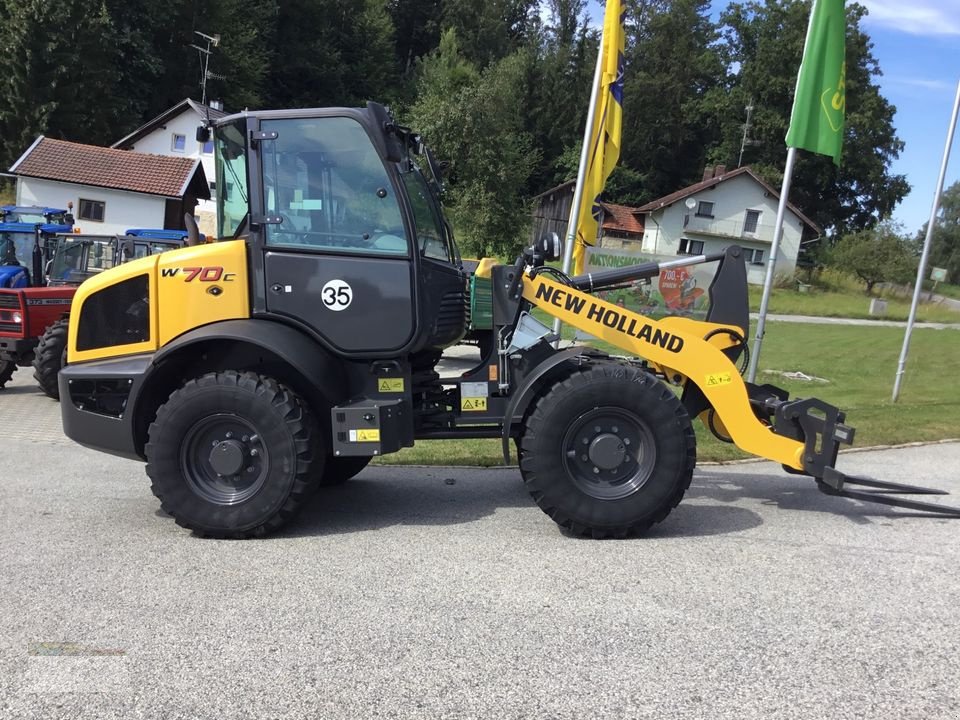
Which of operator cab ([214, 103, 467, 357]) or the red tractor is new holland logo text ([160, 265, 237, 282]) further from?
the red tractor

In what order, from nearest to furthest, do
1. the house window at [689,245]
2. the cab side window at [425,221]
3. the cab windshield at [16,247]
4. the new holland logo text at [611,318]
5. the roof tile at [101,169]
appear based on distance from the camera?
the cab side window at [425,221] < the new holland logo text at [611,318] < the cab windshield at [16,247] < the roof tile at [101,169] < the house window at [689,245]

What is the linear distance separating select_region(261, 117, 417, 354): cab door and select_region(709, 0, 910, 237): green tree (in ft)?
220

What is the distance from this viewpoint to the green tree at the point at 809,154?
6712cm

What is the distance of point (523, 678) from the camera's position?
3246 mm

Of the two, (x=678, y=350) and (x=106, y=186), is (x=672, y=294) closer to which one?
(x=678, y=350)

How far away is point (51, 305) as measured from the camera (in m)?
11.0

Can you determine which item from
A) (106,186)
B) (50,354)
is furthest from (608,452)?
(106,186)

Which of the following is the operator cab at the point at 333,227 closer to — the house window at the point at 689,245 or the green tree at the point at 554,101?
the house window at the point at 689,245

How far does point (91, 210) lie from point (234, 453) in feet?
115

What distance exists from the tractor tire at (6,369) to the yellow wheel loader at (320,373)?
6839 millimetres

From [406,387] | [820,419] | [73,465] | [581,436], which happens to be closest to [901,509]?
[820,419]

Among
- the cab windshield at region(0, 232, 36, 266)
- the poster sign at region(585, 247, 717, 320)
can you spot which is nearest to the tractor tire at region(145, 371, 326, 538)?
the poster sign at region(585, 247, 717, 320)

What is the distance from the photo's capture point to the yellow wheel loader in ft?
16.1

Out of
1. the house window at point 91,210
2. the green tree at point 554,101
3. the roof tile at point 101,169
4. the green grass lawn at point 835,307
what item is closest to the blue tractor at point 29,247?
the roof tile at point 101,169
